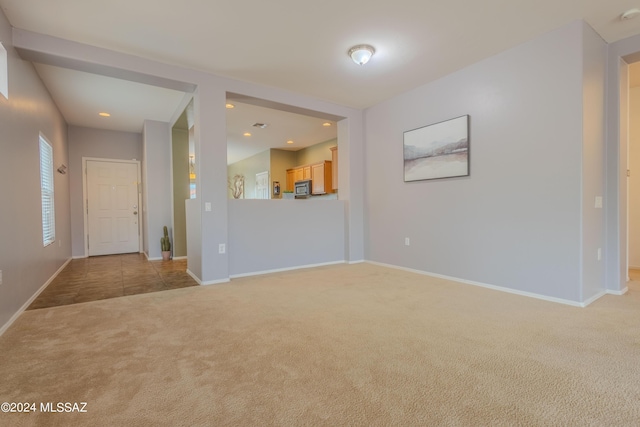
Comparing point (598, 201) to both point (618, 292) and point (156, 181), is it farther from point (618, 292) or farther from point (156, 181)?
point (156, 181)

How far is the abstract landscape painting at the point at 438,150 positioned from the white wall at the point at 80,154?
6104mm

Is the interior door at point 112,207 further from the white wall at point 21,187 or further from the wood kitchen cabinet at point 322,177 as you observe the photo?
the wood kitchen cabinet at point 322,177

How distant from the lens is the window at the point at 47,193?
3.95 meters

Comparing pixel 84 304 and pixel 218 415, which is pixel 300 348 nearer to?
pixel 218 415

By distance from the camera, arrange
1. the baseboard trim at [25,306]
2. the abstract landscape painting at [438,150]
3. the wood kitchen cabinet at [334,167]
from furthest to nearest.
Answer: the wood kitchen cabinet at [334,167] → the abstract landscape painting at [438,150] → the baseboard trim at [25,306]

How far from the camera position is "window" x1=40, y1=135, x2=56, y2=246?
3.95 meters

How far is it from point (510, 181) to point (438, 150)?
0.99 meters

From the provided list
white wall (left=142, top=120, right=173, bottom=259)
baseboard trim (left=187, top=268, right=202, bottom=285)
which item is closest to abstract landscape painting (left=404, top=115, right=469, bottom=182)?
baseboard trim (left=187, top=268, right=202, bottom=285)

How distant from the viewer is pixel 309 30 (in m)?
2.95

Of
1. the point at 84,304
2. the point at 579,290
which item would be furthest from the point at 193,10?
the point at 579,290

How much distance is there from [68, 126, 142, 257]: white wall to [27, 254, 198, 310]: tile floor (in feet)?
2.43

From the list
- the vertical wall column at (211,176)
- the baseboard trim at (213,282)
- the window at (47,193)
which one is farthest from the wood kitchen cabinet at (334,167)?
the window at (47,193)

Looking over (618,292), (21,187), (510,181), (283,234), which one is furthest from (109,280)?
(618,292)

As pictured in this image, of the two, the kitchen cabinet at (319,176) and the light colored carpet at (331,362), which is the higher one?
the kitchen cabinet at (319,176)
